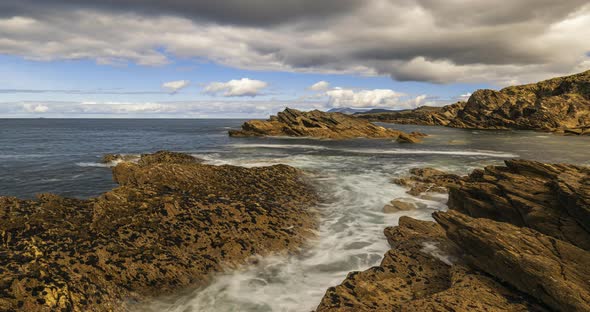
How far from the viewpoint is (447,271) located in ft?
29.8

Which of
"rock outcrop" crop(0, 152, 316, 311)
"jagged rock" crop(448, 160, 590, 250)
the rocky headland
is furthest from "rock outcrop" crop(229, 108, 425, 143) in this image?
the rocky headland

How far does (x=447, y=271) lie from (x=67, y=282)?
33.0 ft

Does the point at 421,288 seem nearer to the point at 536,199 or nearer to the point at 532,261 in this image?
the point at 532,261

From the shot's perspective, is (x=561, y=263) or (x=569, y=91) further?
(x=569, y=91)

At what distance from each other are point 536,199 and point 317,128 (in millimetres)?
75254

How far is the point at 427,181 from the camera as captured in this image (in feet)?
76.4

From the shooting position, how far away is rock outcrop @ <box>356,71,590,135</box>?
115m

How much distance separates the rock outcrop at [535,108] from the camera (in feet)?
376

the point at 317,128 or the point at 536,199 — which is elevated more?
the point at 317,128

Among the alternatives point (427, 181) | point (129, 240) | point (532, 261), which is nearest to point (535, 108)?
point (427, 181)

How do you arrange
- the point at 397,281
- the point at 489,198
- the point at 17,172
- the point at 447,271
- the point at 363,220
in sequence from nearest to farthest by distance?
the point at 397,281, the point at 447,271, the point at 489,198, the point at 363,220, the point at 17,172

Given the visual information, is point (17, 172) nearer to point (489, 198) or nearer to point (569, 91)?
point (489, 198)

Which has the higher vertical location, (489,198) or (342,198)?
(489,198)

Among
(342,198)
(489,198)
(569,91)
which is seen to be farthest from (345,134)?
(569,91)
